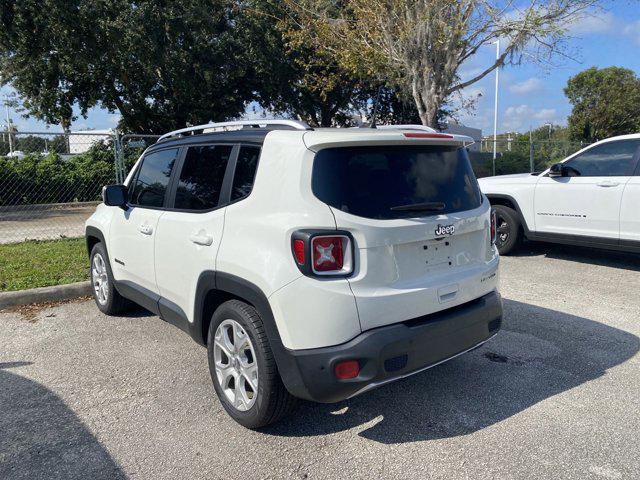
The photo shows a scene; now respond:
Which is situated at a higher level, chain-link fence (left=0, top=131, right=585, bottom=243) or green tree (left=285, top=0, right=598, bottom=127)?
green tree (left=285, top=0, right=598, bottom=127)

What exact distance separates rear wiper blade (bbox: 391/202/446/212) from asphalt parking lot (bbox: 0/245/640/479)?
1.32m

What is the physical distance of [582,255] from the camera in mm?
7949

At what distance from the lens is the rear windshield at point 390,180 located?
8.97 feet

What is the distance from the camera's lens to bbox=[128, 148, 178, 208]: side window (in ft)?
13.3

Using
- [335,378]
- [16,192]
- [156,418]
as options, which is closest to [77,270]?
[156,418]

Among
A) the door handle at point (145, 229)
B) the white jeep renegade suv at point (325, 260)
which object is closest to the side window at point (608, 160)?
the white jeep renegade suv at point (325, 260)

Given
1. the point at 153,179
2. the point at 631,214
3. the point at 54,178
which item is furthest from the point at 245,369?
the point at 54,178

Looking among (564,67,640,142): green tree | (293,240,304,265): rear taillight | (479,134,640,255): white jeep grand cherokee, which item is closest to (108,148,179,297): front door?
(293,240,304,265): rear taillight

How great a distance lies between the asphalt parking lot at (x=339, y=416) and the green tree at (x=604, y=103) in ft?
119

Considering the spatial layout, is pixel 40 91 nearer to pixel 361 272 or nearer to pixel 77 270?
pixel 77 270

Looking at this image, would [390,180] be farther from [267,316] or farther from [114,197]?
[114,197]

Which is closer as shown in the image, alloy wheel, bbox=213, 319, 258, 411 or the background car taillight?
the background car taillight

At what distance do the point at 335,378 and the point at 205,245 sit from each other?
125 centimetres

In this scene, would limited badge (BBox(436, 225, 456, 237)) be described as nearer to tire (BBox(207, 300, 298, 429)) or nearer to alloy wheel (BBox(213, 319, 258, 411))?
tire (BBox(207, 300, 298, 429))
